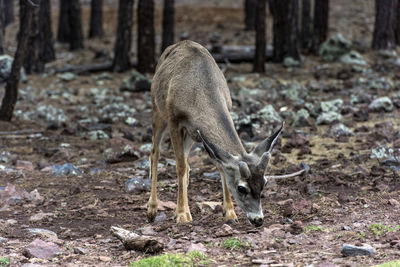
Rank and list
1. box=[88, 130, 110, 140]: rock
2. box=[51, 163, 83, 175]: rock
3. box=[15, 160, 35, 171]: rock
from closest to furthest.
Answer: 1. box=[51, 163, 83, 175]: rock
2. box=[15, 160, 35, 171]: rock
3. box=[88, 130, 110, 140]: rock

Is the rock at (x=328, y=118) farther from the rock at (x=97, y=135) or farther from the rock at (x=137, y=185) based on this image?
the rock at (x=137, y=185)

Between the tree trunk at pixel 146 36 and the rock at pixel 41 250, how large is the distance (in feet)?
41.3

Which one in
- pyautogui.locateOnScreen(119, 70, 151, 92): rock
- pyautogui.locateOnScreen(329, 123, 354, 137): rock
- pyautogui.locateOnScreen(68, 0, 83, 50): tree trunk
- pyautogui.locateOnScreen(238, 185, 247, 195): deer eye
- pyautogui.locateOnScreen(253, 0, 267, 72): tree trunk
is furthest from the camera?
pyautogui.locateOnScreen(68, 0, 83, 50): tree trunk

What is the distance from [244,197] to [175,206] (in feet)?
5.69

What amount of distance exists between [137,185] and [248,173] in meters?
2.85

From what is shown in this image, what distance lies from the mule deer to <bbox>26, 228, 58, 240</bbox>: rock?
1.32m

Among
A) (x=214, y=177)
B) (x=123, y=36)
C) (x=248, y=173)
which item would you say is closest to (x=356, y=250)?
(x=248, y=173)

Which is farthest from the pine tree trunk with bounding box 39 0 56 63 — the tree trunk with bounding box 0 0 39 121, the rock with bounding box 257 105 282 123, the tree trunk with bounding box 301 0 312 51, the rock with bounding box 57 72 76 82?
the tree trunk with bounding box 301 0 312 51

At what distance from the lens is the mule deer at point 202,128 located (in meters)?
6.21

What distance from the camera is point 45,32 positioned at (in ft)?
65.9

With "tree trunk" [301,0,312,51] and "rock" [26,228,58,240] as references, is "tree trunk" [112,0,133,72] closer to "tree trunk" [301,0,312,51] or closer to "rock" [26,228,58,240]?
"tree trunk" [301,0,312,51]

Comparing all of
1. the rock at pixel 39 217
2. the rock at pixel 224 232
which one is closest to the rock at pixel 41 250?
the rock at pixel 39 217

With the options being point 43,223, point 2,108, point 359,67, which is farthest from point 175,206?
point 359,67

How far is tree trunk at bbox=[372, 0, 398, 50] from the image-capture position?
19.2 metres
